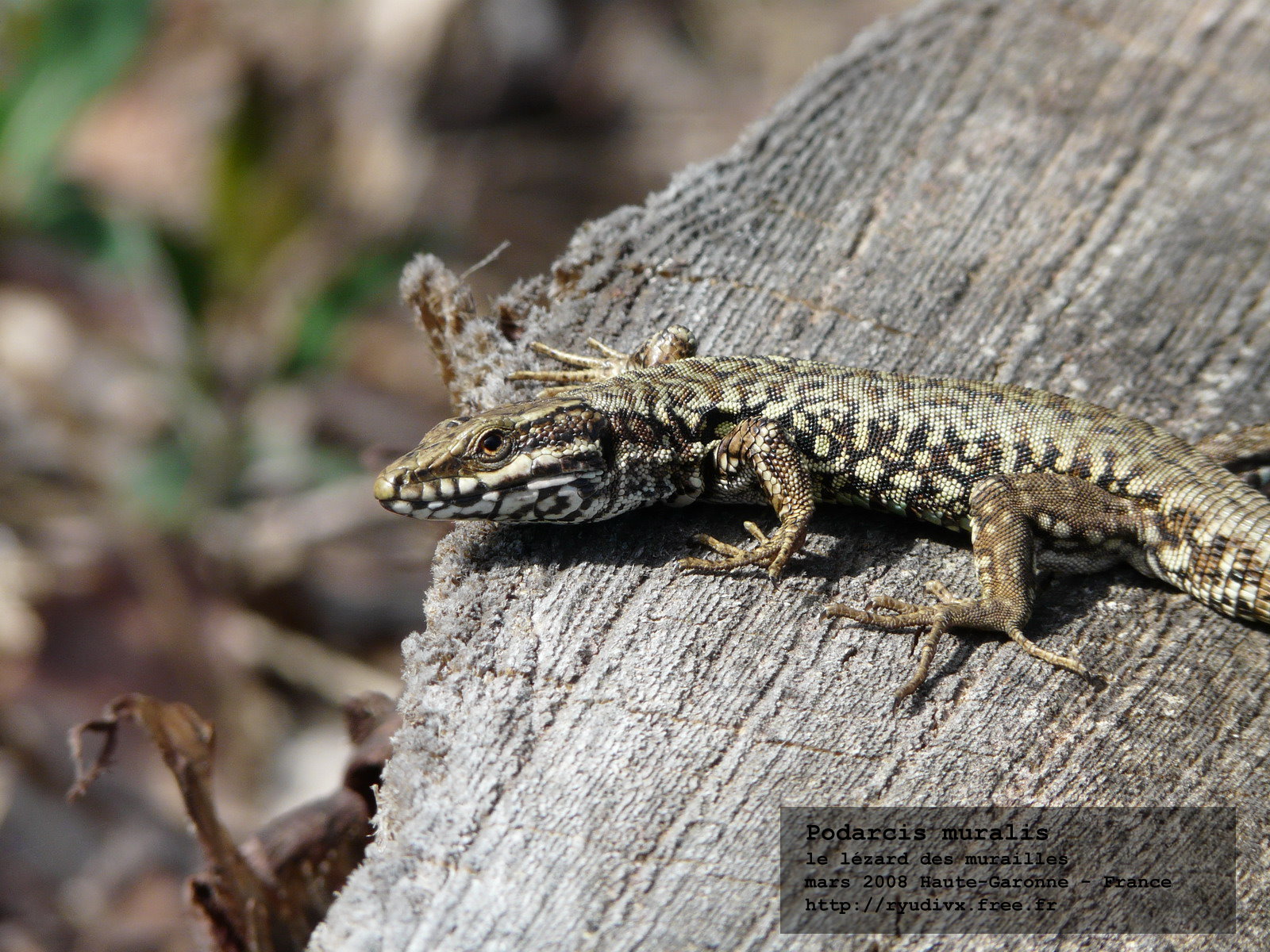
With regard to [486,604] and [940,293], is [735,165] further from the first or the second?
[486,604]

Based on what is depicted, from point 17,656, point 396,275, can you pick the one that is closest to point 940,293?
point 396,275

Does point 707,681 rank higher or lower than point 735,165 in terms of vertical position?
lower

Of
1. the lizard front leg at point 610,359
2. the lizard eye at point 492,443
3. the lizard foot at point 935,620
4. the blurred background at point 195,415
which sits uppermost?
the blurred background at point 195,415

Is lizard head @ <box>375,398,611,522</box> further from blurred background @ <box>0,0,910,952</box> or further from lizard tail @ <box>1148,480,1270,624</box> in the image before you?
lizard tail @ <box>1148,480,1270,624</box>

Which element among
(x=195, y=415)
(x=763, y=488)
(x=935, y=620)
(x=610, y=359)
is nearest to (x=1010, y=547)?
(x=935, y=620)

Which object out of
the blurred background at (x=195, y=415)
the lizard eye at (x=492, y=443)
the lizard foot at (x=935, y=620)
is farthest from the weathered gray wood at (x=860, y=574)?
the blurred background at (x=195, y=415)

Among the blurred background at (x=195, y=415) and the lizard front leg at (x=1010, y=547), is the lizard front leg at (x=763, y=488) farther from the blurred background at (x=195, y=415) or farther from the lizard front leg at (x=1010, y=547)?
the blurred background at (x=195, y=415)

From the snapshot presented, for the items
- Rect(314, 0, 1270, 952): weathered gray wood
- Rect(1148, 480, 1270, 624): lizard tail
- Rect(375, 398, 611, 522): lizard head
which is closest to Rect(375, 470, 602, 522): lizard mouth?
Rect(375, 398, 611, 522): lizard head
